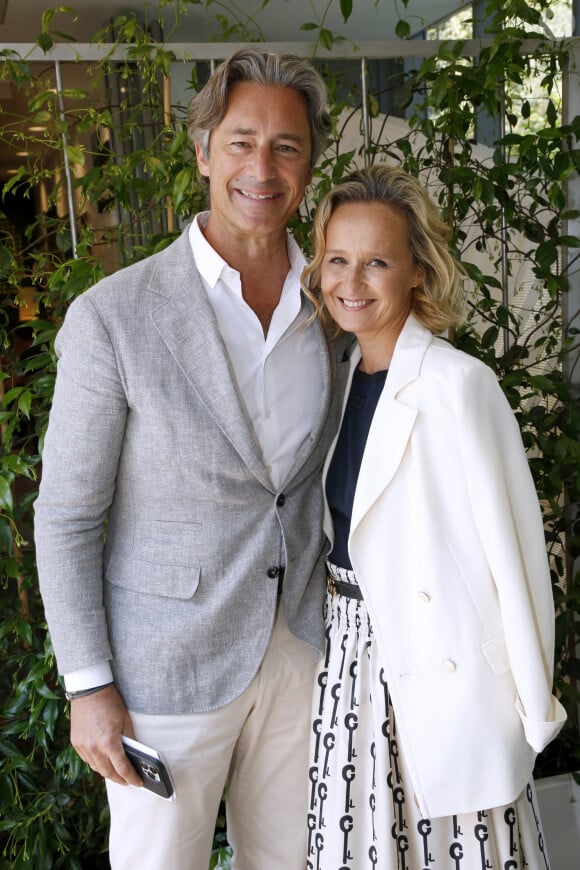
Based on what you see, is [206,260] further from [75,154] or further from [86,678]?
[86,678]

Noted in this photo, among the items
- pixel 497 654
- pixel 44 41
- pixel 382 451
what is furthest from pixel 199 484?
pixel 44 41

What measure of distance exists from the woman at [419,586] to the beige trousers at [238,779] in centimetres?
8

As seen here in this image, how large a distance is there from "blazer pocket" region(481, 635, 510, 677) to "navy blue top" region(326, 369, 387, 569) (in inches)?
10.9

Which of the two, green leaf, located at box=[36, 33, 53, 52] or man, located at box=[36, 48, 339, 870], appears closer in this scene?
man, located at box=[36, 48, 339, 870]

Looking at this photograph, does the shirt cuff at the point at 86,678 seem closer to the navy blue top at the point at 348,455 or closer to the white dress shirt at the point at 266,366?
the white dress shirt at the point at 266,366

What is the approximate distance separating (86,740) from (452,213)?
1.54 m

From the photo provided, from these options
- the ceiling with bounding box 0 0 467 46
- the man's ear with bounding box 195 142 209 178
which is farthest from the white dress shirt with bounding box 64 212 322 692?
the ceiling with bounding box 0 0 467 46

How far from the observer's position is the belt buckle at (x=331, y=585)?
160cm

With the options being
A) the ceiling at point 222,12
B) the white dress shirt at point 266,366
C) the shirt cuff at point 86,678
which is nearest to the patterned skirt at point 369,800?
the white dress shirt at point 266,366

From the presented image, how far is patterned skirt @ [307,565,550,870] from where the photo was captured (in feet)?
4.88

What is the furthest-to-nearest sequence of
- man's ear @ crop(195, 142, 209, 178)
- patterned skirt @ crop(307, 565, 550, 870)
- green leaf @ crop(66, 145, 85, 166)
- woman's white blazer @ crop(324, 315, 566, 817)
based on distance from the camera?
green leaf @ crop(66, 145, 85, 166) < man's ear @ crop(195, 142, 209, 178) < patterned skirt @ crop(307, 565, 550, 870) < woman's white blazer @ crop(324, 315, 566, 817)

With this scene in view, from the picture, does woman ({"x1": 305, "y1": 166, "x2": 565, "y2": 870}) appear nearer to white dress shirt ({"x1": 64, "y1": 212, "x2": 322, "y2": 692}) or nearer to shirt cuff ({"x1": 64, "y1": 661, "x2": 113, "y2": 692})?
white dress shirt ({"x1": 64, "y1": 212, "x2": 322, "y2": 692})

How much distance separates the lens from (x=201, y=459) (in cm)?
143

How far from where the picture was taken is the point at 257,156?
1507 millimetres
